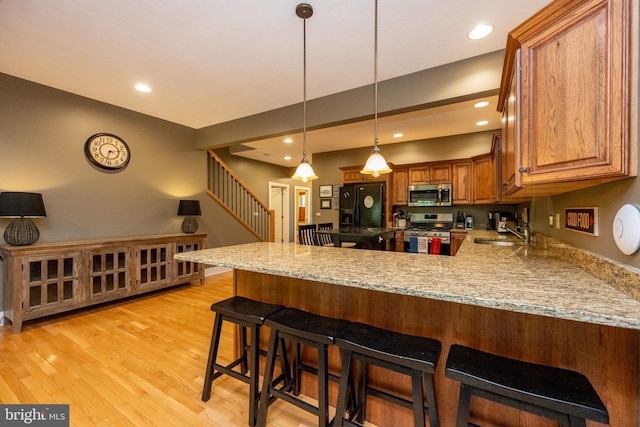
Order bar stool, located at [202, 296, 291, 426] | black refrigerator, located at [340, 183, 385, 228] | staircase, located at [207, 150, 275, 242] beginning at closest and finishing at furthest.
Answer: bar stool, located at [202, 296, 291, 426] < staircase, located at [207, 150, 275, 242] < black refrigerator, located at [340, 183, 385, 228]

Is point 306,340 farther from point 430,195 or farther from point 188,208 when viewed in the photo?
point 430,195

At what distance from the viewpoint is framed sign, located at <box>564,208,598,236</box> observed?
1346 millimetres

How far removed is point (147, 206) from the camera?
159 inches

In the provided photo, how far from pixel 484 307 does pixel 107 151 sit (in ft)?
14.6

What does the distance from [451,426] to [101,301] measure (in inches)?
146

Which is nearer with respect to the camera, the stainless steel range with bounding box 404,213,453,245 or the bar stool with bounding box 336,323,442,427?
the bar stool with bounding box 336,323,442,427

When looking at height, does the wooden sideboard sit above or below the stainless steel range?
below

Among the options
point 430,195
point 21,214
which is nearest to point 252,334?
point 21,214

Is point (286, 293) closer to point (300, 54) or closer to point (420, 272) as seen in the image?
point (420, 272)

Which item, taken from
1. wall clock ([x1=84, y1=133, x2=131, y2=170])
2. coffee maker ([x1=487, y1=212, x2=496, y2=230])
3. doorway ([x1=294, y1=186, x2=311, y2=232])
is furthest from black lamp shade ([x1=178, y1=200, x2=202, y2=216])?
coffee maker ([x1=487, y1=212, x2=496, y2=230])

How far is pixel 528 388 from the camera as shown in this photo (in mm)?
897

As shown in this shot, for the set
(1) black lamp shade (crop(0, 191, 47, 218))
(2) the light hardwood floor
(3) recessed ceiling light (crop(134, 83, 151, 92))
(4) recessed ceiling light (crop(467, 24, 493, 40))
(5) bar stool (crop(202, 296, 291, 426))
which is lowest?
(2) the light hardwood floor

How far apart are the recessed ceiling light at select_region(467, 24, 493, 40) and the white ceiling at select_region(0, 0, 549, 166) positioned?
0.16 feet

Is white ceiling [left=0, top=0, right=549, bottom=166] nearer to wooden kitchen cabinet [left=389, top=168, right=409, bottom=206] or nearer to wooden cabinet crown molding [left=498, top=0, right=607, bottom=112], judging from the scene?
wooden cabinet crown molding [left=498, top=0, right=607, bottom=112]
